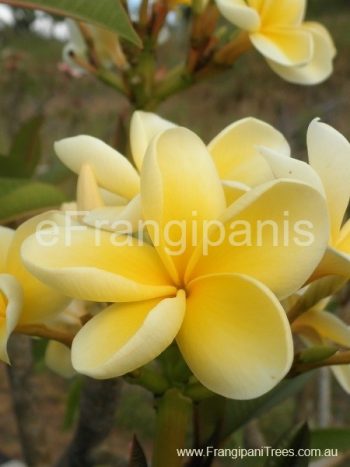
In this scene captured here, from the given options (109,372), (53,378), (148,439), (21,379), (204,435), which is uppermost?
(109,372)

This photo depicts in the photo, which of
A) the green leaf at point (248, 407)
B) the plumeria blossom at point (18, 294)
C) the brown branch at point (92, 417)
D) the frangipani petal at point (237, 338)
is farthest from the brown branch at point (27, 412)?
the frangipani petal at point (237, 338)

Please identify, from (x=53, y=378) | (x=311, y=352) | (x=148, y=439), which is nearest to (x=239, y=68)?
(x=53, y=378)

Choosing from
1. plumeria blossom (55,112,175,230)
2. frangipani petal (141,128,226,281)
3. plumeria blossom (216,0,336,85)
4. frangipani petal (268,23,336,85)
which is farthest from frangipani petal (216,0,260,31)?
frangipani petal (141,128,226,281)

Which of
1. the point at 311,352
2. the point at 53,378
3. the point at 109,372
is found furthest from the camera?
the point at 53,378

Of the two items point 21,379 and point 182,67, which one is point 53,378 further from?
point 182,67

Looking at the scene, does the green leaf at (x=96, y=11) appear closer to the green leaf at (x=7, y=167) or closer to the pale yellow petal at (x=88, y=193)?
the pale yellow petal at (x=88, y=193)

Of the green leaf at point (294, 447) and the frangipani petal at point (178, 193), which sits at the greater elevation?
the frangipani petal at point (178, 193)
